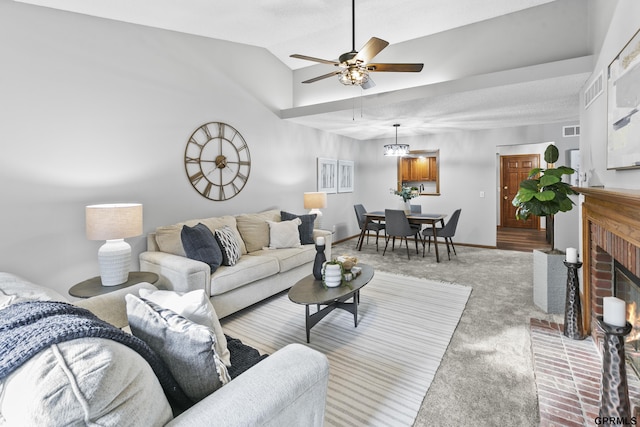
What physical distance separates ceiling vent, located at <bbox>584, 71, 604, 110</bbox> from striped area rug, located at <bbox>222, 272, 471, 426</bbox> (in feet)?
7.44

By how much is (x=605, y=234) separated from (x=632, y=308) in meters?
0.49

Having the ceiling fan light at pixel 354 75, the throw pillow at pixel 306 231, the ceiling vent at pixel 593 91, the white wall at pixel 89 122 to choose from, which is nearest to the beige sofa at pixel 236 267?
the throw pillow at pixel 306 231

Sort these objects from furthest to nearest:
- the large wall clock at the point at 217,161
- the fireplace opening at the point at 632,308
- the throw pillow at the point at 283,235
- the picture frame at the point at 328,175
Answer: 1. the picture frame at the point at 328,175
2. the throw pillow at the point at 283,235
3. the large wall clock at the point at 217,161
4. the fireplace opening at the point at 632,308

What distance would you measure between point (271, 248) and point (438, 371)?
2.43 meters

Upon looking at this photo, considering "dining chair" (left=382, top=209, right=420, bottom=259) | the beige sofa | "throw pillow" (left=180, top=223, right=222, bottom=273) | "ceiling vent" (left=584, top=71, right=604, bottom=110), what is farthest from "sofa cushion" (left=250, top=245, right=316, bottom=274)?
"ceiling vent" (left=584, top=71, right=604, bottom=110)

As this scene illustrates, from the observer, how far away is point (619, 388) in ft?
4.63

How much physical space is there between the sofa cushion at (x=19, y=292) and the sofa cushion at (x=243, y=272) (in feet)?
4.62

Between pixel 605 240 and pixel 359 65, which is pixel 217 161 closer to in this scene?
pixel 359 65

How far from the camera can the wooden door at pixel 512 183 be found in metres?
8.45

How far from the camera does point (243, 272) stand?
10.3ft

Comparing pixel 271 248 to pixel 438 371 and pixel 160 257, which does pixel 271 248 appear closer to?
pixel 160 257

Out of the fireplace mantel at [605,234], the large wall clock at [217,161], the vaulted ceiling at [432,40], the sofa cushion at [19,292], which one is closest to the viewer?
the sofa cushion at [19,292]

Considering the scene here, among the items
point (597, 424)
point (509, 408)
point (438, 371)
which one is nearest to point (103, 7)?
point (438, 371)

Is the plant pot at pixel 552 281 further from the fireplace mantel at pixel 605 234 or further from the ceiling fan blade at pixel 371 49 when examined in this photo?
the ceiling fan blade at pixel 371 49
